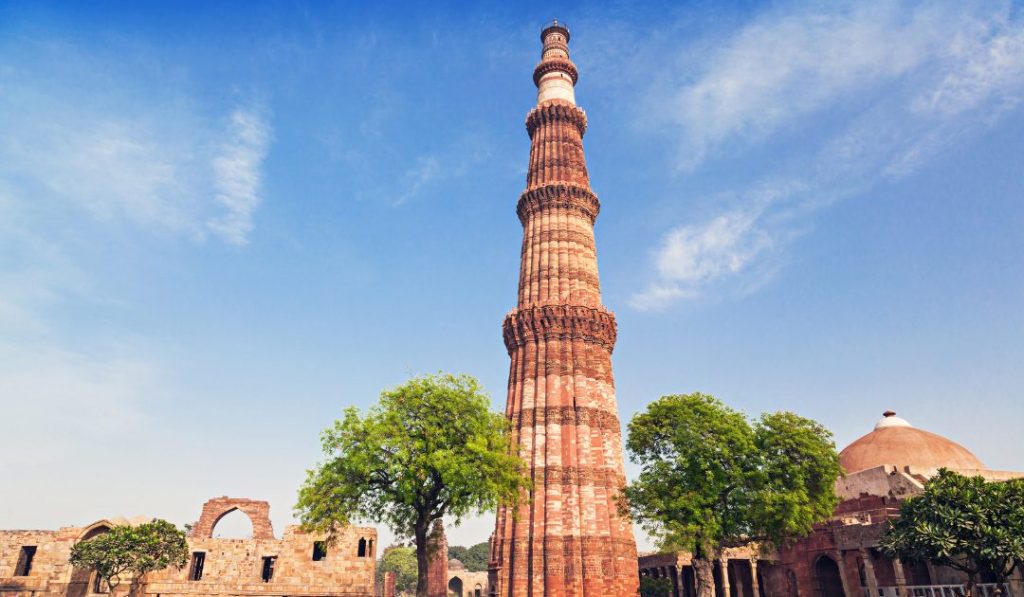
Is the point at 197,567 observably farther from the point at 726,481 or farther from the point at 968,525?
the point at 968,525

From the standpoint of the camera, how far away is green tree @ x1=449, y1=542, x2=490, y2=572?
378 feet

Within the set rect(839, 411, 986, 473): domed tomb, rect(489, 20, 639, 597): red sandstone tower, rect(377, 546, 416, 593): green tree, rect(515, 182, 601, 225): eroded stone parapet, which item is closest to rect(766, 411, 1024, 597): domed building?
rect(839, 411, 986, 473): domed tomb

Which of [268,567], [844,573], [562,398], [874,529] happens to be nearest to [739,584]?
[844,573]

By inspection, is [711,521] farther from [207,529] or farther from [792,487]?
[207,529]

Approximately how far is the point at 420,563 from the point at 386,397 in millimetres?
→ 6506

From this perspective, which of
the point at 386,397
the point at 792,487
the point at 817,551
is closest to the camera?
the point at 386,397

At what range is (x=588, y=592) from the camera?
2959 cm

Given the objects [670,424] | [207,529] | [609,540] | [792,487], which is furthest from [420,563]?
[207,529]

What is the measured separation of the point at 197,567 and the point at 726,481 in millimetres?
32928

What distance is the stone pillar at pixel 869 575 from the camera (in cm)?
2928

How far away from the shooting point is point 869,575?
2964 centimetres

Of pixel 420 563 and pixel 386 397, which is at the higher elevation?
pixel 386 397

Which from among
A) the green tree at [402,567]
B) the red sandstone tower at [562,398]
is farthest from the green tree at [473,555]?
the red sandstone tower at [562,398]

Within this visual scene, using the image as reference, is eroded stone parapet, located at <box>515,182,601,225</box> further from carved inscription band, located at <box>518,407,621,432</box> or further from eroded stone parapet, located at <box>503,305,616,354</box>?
carved inscription band, located at <box>518,407,621,432</box>
